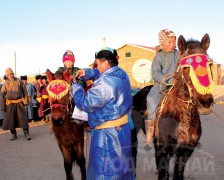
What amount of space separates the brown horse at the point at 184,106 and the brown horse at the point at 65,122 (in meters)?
1.41

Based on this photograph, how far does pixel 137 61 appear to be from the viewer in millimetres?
42656

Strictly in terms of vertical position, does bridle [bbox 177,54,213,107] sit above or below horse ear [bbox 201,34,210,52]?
below

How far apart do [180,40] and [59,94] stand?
81.4 inches

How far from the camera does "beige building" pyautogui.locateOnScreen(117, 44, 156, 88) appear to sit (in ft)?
128

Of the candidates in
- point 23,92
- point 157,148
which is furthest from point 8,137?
point 157,148

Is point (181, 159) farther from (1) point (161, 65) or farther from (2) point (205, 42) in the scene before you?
(2) point (205, 42)

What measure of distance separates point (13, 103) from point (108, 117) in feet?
27.3

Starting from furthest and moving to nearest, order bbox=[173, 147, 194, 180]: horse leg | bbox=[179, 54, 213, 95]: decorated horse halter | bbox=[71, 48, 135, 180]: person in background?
bbox=[173, 147, 194, 180]: horse leg < bbox=[179, 54, 213, 95]: decorated horse halter < bbox=[71, 48, 135, 180]: person in background

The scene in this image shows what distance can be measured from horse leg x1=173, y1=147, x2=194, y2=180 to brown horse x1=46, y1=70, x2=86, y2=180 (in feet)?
5.49

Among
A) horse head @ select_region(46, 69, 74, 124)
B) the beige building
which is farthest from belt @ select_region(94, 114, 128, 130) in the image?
the beige building

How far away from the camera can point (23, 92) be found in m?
10.7

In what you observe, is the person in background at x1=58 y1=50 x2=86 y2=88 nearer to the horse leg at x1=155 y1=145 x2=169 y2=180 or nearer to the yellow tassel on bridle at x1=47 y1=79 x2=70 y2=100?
the yellow tassel on bridle at x1=47 y1=79 x2=70 y2=100

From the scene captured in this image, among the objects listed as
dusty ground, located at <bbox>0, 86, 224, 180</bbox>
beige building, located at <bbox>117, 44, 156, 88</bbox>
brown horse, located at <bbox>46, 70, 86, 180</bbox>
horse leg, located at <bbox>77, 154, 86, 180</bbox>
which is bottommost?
dusty ground, located at <bbox>0, 86, 224, 180</bbox>

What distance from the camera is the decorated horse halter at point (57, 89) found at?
4457mm
